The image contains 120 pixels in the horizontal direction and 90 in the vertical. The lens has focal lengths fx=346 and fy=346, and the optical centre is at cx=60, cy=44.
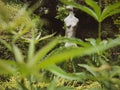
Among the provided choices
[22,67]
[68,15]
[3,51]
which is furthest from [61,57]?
[68,15]

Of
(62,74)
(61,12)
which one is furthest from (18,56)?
(61,12)

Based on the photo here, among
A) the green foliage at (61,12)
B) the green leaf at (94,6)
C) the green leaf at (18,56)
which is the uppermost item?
the green leaf at (94,6)

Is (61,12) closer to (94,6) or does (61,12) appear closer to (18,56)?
(94,6)

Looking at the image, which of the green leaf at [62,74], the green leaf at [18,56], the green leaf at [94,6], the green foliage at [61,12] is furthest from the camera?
the green foliage at [61,12]

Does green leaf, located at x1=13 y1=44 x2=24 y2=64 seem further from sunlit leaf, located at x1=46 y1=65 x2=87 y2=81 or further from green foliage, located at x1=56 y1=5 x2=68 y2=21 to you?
green foliage, located at x1=56 y1=5 x2=68 y2=21

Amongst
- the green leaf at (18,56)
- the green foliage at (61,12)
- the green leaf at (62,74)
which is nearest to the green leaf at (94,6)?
the green leaf at (62,74)

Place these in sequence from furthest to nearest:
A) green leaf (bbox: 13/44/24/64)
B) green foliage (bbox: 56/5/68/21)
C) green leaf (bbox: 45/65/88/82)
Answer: green foliage (bbox: 56/5/68/21)
green leaf (bbox: 45/65/88/82)
green leaf (bbox: 13/44/24/64)

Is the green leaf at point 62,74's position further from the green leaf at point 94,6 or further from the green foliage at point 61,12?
the green foliage at point 61,12

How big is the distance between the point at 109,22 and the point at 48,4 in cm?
122

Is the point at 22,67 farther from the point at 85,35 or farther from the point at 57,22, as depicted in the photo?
the point at 57,22

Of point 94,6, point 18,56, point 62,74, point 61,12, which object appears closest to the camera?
point 18,56

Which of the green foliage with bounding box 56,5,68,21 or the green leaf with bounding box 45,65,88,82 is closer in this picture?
the green leaf with bounding box 45,65,88,82

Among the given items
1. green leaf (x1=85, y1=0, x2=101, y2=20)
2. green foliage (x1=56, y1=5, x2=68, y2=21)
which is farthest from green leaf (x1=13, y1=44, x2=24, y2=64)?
green foliage (x1=56, y1=5, x2=68, y2=21)

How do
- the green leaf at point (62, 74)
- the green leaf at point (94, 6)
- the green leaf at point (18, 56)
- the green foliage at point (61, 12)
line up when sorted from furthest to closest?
1. the green foliage at point (61, 12)
2. the green leaf at point (94, 6)
3. the green leaf at point (62, 74)
4. the green leaf at point (18, 56)
